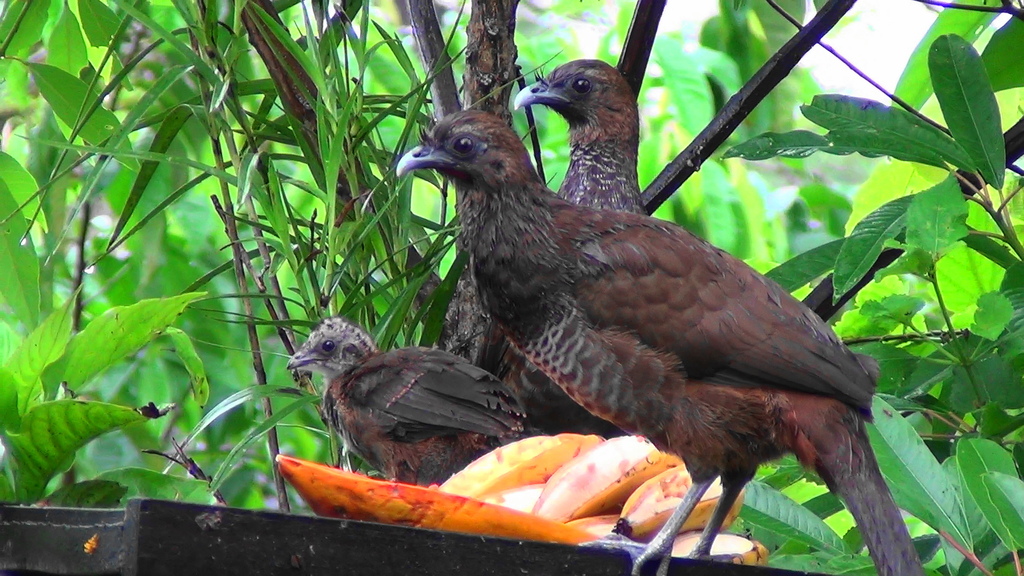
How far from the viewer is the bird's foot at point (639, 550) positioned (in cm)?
173

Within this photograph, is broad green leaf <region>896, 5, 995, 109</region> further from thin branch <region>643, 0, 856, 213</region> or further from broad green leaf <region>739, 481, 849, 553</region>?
broad green leaf <region>739, 481, 849, 553</region>

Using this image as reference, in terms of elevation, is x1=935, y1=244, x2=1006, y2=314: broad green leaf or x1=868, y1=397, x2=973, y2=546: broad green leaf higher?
x1=935, y1=244, x2=1006, y2=314: broad green leaf

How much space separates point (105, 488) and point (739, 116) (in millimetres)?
1835

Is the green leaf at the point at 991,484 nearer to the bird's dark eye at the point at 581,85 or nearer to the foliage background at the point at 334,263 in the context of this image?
the foliage background at the point at 334,263

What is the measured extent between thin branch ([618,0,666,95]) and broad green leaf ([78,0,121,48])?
4.27 feet

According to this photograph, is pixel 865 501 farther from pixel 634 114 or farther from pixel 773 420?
pixel 634 114

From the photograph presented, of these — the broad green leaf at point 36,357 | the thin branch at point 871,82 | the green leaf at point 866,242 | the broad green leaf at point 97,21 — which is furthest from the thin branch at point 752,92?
the broad green leaf at point 36,357

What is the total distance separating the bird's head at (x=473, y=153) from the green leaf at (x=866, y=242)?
0.66m

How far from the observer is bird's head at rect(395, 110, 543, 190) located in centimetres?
246

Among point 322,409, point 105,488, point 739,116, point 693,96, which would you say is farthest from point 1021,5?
point 105,488

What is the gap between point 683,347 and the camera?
7.43 ft

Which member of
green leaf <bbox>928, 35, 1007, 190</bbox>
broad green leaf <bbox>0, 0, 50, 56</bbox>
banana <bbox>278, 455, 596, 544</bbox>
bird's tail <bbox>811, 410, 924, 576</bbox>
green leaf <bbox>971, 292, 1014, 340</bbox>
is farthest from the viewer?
broad green leaf <bbox>0, 0, 50, 56</bbox>

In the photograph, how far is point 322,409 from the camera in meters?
2.95

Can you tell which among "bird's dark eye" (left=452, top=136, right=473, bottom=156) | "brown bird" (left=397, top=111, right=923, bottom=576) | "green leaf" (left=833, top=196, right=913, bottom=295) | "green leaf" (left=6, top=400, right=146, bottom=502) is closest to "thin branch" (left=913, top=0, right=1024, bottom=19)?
"green leaf" (left=833, top=196, right=913, bottom=295)
